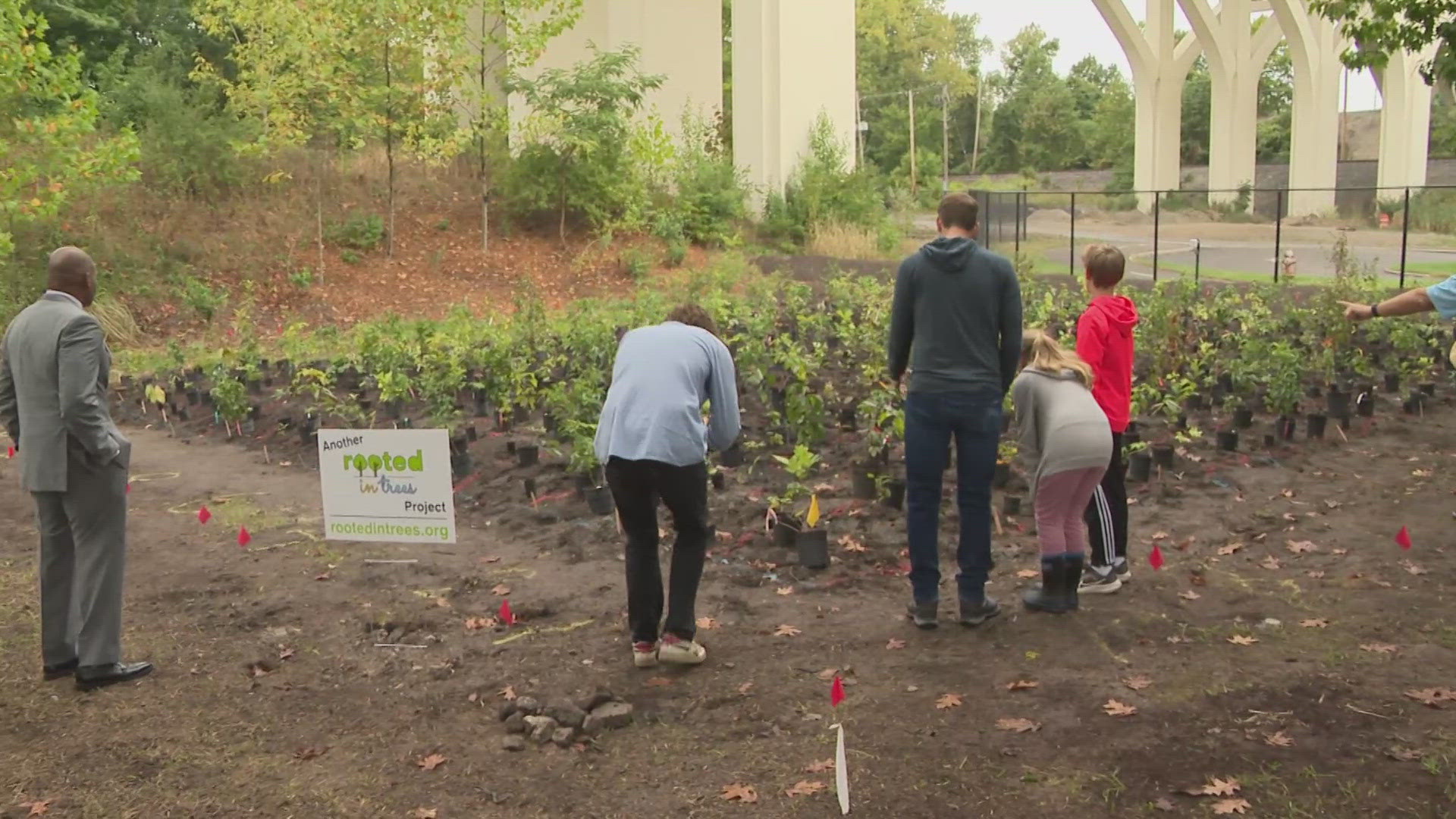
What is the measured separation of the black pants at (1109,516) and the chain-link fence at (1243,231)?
8221 mm

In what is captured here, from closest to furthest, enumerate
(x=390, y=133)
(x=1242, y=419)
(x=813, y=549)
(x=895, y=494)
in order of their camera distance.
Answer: (x=813, y=549) → (x=895, y=494) → (x=1242, y=419) → (x=390, y=133)

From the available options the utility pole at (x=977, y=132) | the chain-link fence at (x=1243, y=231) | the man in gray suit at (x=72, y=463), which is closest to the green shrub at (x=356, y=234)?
the chain-link fence at (x=1243, y=231)

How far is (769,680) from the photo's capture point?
4.87m

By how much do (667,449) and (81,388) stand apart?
7.35 ft

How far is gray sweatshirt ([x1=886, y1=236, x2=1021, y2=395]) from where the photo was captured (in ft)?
16.5

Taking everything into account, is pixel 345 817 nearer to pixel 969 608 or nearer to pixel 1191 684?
pixel 969 608

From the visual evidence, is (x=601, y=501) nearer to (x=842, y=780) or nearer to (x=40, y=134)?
(x=842, y=780)

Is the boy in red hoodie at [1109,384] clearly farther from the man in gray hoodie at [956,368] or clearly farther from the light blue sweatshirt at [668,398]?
the light blue sweatshirt at [668,398]

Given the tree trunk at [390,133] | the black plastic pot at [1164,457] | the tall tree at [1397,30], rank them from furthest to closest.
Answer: the tree trunk at [390,133]
the tall tree at [1397,30]
the black plastic pot at [1164,457]

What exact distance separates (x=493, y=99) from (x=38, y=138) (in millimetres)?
7117

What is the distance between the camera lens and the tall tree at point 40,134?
13.4 metres

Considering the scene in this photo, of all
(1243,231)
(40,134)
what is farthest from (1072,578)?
(1243,231)

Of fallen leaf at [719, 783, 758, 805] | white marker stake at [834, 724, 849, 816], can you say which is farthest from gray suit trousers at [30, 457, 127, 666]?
white marker stake at [834, 724, 849, 816]

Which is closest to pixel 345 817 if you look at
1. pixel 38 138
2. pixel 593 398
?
pixel 593 398
